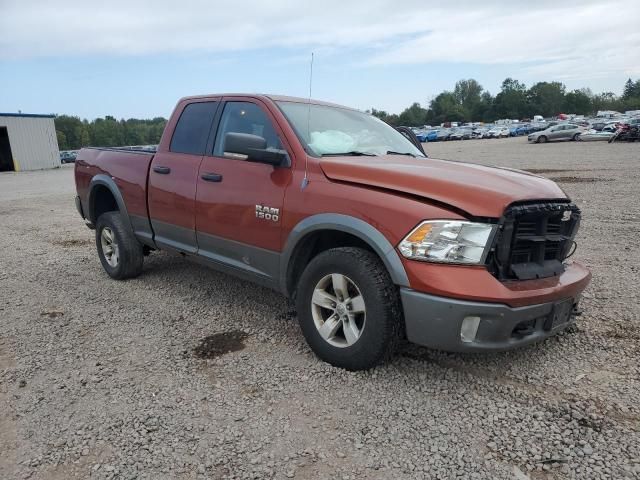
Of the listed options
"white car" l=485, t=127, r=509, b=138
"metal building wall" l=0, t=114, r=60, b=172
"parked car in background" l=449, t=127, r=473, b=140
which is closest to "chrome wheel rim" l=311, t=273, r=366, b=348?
"metal building wall" l=0, t=114, r=60, b=172

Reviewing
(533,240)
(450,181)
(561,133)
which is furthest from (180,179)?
(561,133)

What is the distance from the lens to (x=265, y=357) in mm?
3635

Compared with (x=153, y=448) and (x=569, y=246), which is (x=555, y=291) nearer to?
(x=569, y=246)

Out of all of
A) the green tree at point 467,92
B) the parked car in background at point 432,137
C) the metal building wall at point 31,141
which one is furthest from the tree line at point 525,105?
the metal building wall at point 31,141

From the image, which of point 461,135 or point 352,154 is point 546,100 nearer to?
point 461,135

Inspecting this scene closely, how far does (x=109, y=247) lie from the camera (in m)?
5.71

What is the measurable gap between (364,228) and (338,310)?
60 cm

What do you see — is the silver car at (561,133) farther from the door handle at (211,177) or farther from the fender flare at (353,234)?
the fender flare at (353,234)

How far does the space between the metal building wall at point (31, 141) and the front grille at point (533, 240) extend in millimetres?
36463

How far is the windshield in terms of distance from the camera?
12.5 ft

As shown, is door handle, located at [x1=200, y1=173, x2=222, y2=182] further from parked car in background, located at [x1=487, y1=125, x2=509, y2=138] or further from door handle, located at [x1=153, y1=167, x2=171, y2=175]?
parked car in background, located at [x1=487, y1=125, x2=509, y2=138]

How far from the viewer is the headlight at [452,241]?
2820mm

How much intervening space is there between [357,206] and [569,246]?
154cm

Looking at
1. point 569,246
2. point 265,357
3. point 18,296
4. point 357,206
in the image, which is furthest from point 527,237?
point 18,296
